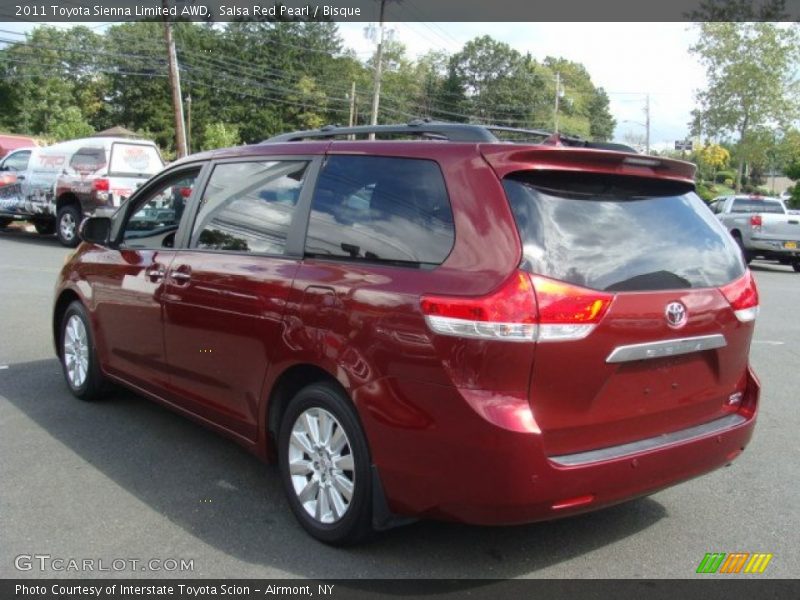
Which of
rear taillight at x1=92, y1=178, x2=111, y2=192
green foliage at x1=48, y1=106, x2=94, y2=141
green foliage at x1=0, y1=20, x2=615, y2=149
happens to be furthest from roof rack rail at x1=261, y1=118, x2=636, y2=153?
green foliage at x1=0, y1=20, x2=615, y2=149

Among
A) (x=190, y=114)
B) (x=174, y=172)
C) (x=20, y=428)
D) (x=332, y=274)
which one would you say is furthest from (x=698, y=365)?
(x=190, y=114)

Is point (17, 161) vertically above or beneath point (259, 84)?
beneath

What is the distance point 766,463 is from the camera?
15.0ft

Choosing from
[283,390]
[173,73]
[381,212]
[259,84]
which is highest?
[259,84]

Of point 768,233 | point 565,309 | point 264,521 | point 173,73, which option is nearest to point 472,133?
point 565,309

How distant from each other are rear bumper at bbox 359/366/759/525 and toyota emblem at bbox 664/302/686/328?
0.51 m

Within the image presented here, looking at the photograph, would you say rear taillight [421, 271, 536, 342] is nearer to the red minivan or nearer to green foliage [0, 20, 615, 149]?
the red minivan

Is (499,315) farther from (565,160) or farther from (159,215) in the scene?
(159,215)

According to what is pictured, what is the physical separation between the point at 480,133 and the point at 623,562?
6.57 ft

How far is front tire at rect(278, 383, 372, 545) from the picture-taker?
3.20 metres

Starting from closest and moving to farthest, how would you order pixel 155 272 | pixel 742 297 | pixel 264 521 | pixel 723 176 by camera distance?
1. pixel 742 297
2. pixel 264 521
3. pixel 155 272
4. pixel 723 176

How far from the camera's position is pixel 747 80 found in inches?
1192

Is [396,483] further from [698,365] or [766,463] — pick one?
[766,463]
